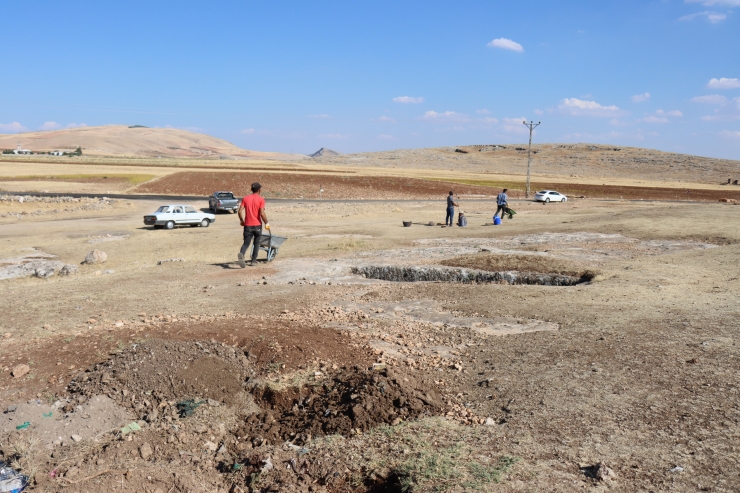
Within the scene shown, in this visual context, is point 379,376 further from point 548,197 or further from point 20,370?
point 548,197

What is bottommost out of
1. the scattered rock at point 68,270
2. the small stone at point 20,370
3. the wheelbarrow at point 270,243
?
the scattered rock at point 68,270

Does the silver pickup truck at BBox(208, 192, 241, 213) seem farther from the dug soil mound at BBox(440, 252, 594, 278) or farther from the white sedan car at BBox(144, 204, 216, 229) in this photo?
the dug soil mound at BBox(440, 252, 594, 278)

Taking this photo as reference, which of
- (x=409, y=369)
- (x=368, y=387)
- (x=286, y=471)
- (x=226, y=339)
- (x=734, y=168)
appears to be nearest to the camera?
(x=286, y=471)

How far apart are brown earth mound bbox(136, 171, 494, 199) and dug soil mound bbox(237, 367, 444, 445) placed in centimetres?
5201

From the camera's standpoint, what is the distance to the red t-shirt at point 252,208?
1469 cm

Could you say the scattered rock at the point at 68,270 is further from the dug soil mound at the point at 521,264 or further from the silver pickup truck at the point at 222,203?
the silver pickup truck at the point at 222,203

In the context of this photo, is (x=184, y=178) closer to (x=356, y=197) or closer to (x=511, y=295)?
(x=356, y=197)

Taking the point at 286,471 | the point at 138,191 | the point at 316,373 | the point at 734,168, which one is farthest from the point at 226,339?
the point at 734,168

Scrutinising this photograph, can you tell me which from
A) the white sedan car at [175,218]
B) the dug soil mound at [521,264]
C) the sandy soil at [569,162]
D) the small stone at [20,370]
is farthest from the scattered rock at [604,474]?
the sandy soil at [569,162]

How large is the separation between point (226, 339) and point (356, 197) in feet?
168

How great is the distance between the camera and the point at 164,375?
23.8ft

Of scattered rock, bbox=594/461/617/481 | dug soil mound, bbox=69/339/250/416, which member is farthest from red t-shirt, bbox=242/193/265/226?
scattered rock, bbox=594/461/617/481

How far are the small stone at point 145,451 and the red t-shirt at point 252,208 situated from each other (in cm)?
937

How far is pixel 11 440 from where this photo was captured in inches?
230
